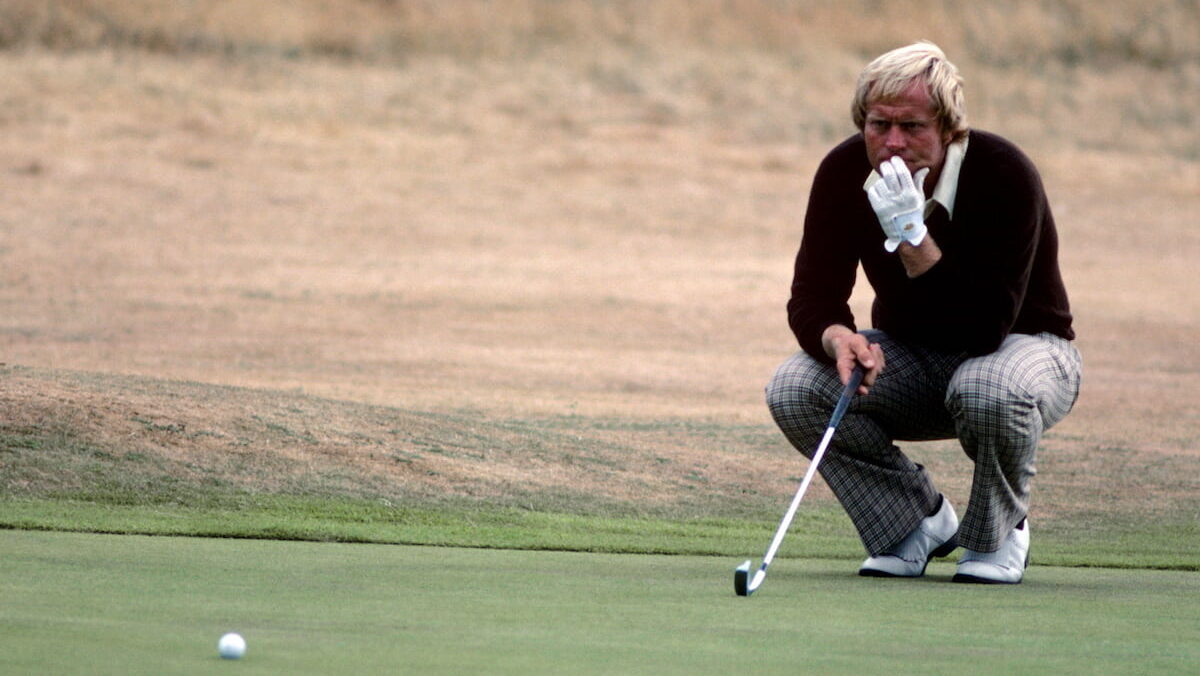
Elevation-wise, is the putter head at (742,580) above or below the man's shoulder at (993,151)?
below

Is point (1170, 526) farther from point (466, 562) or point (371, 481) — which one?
point (466, 562)

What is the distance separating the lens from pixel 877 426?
18.2 ft

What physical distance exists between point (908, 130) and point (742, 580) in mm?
1251

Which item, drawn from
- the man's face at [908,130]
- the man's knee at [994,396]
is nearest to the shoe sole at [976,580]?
the man's knee at [994,396]

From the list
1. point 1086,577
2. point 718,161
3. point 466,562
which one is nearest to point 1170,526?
point 1086,577

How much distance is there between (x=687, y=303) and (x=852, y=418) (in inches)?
716

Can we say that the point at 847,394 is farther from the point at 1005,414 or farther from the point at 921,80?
the point at 921,80

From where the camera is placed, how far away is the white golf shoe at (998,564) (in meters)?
5.26

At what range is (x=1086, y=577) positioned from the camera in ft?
18.2

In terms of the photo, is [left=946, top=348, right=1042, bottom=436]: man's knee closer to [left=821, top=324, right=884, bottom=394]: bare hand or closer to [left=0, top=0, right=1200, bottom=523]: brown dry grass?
[left=821, top=324, right=884, bottom=394]: bare hand

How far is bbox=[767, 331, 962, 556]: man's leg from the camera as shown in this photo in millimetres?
5473

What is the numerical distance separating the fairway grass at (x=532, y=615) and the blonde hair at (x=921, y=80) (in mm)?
1184

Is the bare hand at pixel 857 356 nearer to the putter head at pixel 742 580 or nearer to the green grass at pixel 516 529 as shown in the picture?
the putter head at pixel 742 580

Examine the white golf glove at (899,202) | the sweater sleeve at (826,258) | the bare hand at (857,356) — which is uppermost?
the white golf glove at (899,202)
